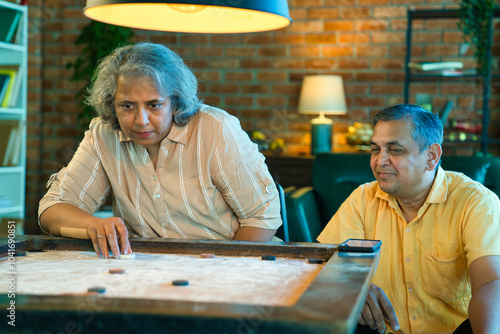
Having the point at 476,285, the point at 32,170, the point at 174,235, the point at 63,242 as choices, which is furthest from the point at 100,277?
the point at 32,170

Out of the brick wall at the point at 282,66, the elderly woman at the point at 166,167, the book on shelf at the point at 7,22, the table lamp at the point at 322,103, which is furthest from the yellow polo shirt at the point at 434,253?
the book on shelf at the point at 7,22

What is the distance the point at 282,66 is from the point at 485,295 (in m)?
3.43

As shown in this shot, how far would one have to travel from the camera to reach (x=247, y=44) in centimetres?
480

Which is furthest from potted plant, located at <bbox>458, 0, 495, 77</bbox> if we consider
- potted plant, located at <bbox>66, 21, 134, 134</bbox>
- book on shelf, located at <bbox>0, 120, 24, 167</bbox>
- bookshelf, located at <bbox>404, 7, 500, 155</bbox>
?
book on shelf, located at <bbox>0, 120, 24, 167</bbox>

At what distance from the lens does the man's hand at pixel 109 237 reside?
155 centimetres

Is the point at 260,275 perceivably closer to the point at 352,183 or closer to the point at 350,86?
the point at 352,183

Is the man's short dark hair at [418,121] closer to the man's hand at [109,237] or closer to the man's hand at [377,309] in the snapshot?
the man's hand at [377,309]

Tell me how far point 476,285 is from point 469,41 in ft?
10.7

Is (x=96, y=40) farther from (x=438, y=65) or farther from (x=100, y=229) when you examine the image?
(x=100, y=229)

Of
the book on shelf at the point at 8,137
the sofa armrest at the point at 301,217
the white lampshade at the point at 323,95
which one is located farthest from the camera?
the white lampshade at the point at 323,95

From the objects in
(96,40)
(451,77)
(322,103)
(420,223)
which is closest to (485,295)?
(420,223)

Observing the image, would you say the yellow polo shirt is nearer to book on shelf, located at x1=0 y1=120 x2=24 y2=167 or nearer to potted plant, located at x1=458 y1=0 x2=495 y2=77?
potted plant, located at x1=458 y1=0 x2=495 y2=77

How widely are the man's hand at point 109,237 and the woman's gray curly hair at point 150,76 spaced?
0.51m

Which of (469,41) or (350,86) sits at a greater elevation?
(469,41)
